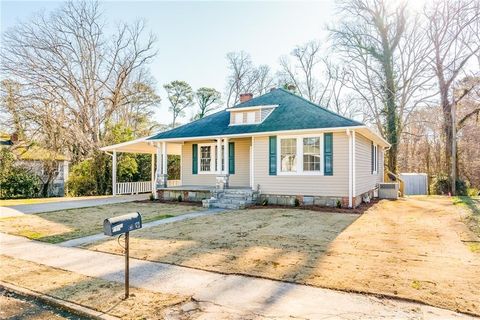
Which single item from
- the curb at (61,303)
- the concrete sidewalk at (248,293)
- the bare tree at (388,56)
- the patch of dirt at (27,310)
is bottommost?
the patch of dirt at (27,310)

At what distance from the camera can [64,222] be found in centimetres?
930

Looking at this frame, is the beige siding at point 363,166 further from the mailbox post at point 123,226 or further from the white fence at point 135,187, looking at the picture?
the white fence at point 135,187

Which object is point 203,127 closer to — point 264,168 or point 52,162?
point 264,168

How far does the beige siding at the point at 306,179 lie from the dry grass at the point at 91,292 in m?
8.93

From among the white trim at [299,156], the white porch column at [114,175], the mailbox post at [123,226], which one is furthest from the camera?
the white porch column at [114,175]

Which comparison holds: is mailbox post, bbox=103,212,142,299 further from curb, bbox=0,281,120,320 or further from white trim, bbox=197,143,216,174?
white trim, bbox=197,143,216,174

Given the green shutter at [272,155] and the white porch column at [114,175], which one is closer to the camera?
the green shutter at [272,155]

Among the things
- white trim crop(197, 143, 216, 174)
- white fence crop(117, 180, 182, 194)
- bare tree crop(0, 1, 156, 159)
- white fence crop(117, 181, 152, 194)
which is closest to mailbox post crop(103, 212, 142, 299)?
white trim crop(197, 143, 216, 174)

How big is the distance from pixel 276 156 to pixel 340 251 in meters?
7.16

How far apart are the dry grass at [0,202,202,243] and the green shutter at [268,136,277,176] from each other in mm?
3260

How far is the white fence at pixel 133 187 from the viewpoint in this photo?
19.0 meters

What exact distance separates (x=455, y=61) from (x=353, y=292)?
23059 millimetres

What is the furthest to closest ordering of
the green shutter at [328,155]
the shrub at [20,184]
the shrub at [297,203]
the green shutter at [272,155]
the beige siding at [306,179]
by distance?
the shrub at [20,184] < the green shutter at [272,155] < the shrub at [297,203] < the green shutter at [328,155] < the beige siding at [306,179]

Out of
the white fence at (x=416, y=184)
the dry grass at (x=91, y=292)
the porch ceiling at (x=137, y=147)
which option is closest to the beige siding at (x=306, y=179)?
the porch ceiling at (x=137, y=147)
